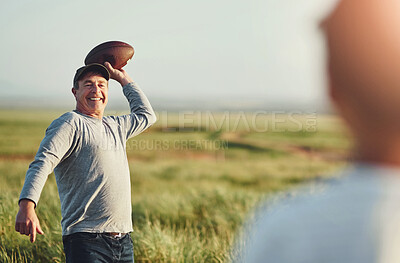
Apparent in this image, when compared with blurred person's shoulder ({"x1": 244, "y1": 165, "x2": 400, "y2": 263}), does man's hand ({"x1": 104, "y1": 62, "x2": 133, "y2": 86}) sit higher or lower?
higher

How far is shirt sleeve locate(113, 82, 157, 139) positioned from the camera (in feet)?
10.4

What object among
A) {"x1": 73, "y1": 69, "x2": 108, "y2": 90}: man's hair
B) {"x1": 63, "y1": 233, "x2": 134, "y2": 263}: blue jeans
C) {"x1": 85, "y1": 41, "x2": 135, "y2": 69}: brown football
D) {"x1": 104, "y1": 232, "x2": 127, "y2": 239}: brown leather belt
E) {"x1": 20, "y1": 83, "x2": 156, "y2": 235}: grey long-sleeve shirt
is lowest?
{"x1": 63, "y1": 233, "x2": 134, "y2": 263}: blue jeans

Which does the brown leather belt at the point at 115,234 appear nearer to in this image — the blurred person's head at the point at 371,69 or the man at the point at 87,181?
the man at the point at 87,181

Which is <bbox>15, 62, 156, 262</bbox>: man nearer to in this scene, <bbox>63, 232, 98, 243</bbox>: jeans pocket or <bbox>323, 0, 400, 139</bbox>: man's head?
<bbox>63, 232, 98, 243</bbox>: jeans pocket

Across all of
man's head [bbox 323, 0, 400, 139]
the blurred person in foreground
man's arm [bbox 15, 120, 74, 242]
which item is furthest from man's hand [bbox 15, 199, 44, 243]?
man's head [bbox 323, 0, 400, 139]

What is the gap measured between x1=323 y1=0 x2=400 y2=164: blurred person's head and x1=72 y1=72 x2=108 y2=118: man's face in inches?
85.3

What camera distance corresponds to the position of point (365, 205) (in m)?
0.86

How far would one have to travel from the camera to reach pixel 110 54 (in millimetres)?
3518

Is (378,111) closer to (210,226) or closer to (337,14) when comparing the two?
(337,14)

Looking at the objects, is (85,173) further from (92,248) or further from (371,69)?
(371,69)

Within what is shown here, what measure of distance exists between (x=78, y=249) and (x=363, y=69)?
6.78ft

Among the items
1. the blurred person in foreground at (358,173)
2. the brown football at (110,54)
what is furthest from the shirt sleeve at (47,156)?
the blurred person in foreground at (358,173)

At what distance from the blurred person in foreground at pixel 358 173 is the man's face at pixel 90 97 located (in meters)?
2.12

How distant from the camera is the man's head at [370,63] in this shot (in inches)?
36.5
